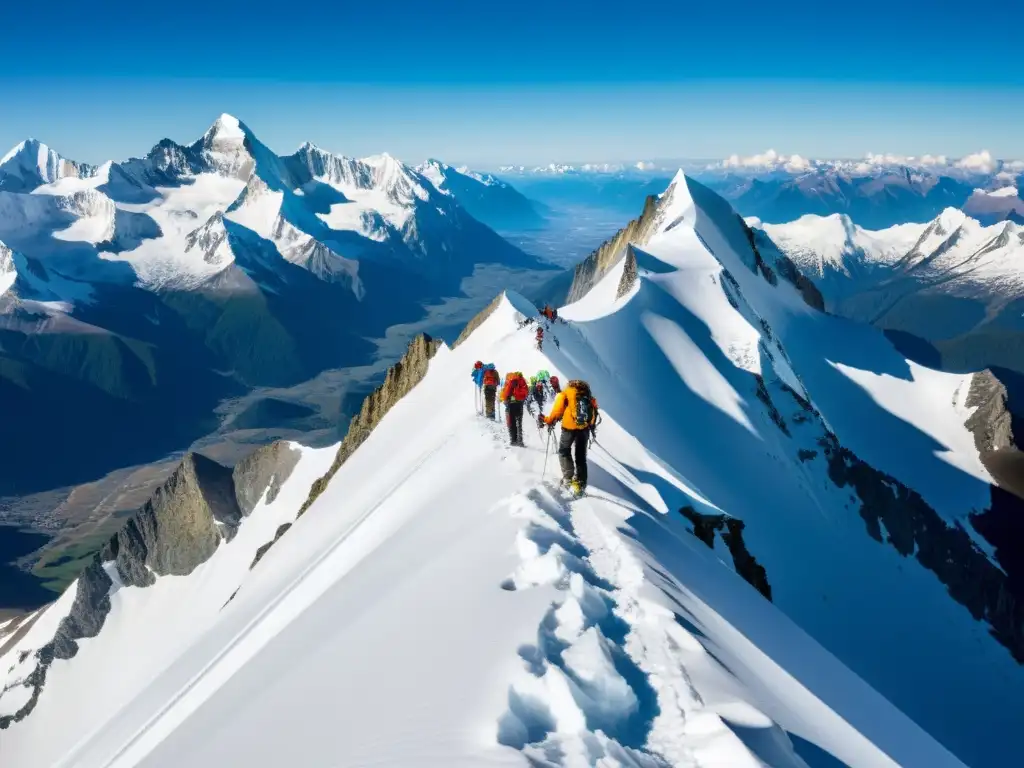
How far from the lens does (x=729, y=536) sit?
3275 cm

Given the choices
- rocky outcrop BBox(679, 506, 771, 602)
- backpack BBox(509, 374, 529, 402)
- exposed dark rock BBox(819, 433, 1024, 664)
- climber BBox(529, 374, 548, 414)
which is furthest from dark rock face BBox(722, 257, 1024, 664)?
backpack BBox(509, 374, 529, 402)

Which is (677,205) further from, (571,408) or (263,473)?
(571,408)

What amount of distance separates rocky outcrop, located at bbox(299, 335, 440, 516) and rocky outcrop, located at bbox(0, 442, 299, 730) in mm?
20591

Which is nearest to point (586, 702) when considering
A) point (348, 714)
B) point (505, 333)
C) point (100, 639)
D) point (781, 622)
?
point (348, 714)

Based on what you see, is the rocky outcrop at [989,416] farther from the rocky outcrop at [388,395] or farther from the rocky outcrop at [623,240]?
the rocky outcrop at [388,395]

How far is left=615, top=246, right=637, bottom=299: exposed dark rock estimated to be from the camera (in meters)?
75.8

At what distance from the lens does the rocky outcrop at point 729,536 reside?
29.7 meters

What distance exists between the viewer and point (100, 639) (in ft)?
251

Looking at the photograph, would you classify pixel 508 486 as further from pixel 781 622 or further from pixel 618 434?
pixel 618 434

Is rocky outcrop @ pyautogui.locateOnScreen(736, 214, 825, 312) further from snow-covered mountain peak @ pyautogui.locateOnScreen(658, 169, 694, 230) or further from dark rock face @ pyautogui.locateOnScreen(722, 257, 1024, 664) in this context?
dark rock face @ pyautogui.locateOnScreen(722, 257, 1024, 664)

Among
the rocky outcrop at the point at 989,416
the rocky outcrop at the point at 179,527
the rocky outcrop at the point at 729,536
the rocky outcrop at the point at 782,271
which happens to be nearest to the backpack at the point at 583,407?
the rocky outcrop at the point at 729,536

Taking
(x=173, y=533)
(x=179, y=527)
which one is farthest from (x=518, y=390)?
(x=173, y=533)

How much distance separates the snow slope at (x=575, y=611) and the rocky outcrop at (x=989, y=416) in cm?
3778

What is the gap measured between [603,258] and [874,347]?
4816 centimetres
